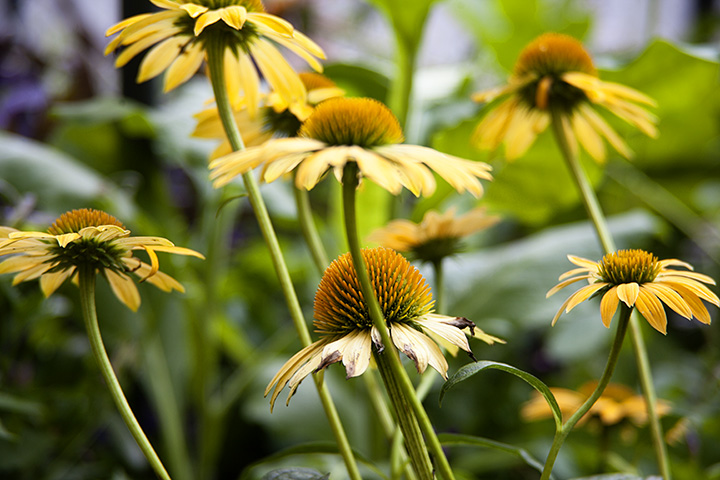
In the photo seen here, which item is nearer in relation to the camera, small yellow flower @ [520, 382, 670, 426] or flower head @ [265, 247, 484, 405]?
flower head @ [265, 247, 484, 405]

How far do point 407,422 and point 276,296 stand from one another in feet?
2.37

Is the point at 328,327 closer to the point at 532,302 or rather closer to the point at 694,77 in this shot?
the point at 532,302

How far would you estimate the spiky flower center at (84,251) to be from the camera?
214mm

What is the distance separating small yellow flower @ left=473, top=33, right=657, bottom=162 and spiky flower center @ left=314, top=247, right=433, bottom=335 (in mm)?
150

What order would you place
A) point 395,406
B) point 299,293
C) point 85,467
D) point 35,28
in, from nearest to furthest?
point 395,406, point 85,467, point 299,293, point 35,28

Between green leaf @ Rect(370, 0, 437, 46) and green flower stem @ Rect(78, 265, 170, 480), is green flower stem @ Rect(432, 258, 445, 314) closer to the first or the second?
green flower stem @ Rect(78, 265, 170, 480)

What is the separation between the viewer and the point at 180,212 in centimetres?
97

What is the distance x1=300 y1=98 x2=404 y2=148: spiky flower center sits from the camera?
0.20 meters

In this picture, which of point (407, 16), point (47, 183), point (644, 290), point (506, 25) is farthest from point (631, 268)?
point (506, 25)

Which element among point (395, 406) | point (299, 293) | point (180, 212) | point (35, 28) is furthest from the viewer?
point (35, 28)

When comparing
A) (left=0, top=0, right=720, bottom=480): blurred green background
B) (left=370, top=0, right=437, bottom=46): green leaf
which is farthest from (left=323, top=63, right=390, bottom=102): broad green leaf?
(left=370, top=0, right=437, bottom=46): green leaf

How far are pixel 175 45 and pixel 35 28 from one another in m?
1.21

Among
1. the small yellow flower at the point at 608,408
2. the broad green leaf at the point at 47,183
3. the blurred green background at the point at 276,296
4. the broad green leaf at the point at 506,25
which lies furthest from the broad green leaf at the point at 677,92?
the broad green leaf at the point at 47,183

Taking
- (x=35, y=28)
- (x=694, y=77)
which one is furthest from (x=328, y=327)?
(x=35, y=28)
